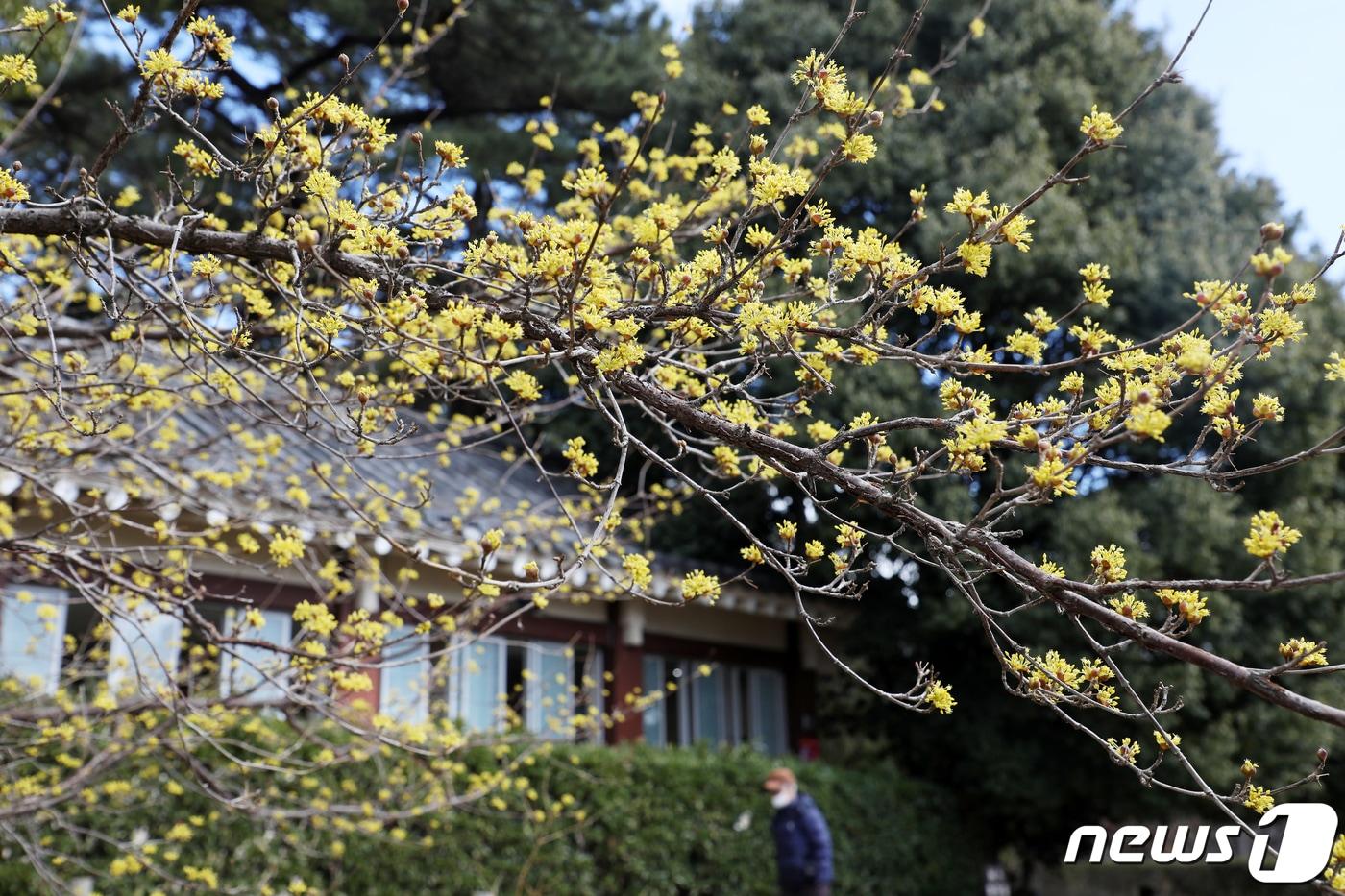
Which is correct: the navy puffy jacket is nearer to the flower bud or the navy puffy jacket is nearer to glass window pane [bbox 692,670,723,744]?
glass window pane [bbox 692,670,723,744]

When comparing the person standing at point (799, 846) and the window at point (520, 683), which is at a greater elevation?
the window at point (520, 683)

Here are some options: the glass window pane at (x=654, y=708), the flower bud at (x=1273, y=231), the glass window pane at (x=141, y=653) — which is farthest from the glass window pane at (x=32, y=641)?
the flower bud at (x=1273, y=231)

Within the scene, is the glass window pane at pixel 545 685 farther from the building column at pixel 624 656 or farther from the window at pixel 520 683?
the building column at pixel 624 656

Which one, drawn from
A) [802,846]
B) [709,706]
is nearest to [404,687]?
[802,846]

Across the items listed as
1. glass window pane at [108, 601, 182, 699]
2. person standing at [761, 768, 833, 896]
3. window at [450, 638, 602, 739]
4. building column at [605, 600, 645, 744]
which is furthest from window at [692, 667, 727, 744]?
glass window pane at [108, 601, 182, 699]

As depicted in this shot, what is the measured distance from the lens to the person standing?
6.28m

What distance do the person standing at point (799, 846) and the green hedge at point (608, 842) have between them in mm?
758

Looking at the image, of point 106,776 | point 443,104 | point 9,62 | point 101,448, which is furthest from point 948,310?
point 443,104

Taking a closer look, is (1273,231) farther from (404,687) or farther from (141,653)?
(404,687)

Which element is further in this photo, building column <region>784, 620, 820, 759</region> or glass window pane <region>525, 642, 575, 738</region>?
building column <region>784, 620, 820, 759</region>

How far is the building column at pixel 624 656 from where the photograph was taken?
27.0ft

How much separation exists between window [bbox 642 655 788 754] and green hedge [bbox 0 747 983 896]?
3.48ft

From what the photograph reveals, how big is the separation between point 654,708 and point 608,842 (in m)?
2.21

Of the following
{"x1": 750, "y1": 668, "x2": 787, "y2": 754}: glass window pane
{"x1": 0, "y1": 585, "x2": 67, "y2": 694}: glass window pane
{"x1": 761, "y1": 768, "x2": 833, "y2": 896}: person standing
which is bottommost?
{"x1": 761, "y1": 768, "x2": 833, "y2": 896}: person standing
